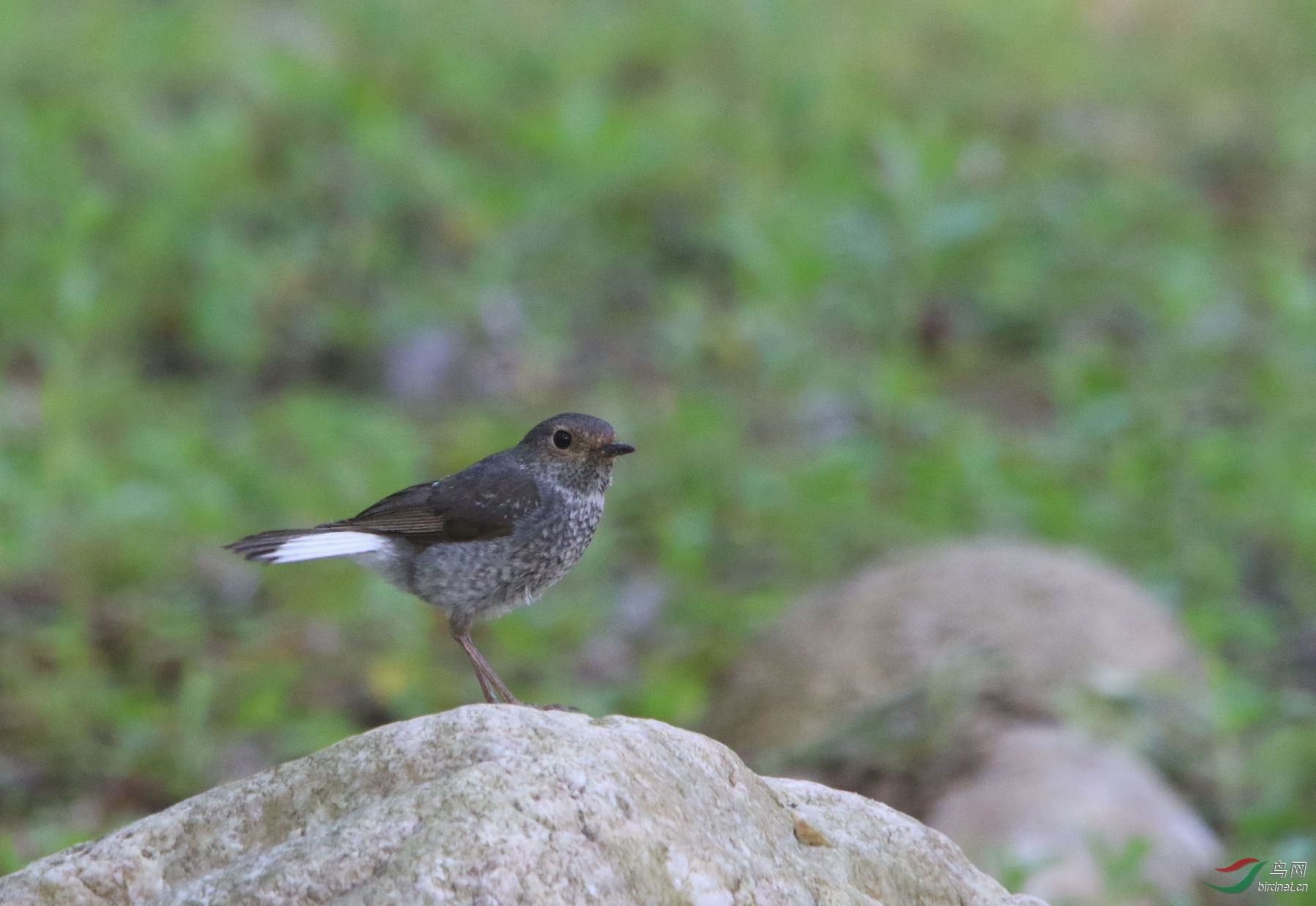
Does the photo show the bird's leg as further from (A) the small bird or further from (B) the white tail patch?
(B) the white tail patch

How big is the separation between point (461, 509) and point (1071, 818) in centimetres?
197

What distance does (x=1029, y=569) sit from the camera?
5.87m

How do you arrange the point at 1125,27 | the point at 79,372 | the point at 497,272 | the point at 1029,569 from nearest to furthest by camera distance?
the point at 1029,569
the point at 79,372
the point at 497,272
the point at 1125,27

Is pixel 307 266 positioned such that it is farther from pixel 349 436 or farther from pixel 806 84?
pixel 806 84

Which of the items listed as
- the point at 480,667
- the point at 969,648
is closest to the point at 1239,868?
the point at 969,648

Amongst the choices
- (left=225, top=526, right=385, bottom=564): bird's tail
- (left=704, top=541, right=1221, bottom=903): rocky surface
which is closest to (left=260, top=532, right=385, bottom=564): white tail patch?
(left=225, top=526, right=385, bottom=564): bird's tail

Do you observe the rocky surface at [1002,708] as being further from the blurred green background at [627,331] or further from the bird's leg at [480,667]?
the bird's leg at [480,667]

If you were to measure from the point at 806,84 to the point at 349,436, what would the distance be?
4486 mm

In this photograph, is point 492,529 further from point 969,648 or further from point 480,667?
point 969,648

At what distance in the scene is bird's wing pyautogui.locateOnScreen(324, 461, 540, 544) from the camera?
4.06 m

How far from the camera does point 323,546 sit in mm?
3883

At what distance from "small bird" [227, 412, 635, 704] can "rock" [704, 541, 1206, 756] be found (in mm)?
1650

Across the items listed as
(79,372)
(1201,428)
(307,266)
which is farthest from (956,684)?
(307,266)

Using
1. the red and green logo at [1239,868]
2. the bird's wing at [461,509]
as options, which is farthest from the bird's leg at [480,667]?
the red and green logo at [1239,868]
